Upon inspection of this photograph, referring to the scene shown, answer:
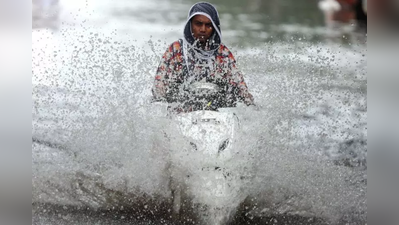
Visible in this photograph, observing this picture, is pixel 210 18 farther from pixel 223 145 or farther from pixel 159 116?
pixel 223 145

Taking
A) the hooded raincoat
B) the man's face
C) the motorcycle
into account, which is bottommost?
the motorcycle

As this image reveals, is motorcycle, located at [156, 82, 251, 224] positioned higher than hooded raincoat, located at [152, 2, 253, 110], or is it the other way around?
hooded raincoat, located at [152, 2, 253, 110]

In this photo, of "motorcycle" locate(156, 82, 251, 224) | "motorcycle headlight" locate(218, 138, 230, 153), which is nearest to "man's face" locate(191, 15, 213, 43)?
"motorcycle" locate(156, 82, 251, 224)

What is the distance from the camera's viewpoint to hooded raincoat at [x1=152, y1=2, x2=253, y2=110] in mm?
2936

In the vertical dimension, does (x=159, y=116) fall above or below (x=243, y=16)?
below

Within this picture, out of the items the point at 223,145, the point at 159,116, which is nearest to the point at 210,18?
the point at 159,116

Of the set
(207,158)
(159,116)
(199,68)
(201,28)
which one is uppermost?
(201,28)

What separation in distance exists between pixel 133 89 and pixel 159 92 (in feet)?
0.54

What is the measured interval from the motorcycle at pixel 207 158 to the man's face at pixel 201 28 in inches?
11.7

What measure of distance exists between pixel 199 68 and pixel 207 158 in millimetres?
576

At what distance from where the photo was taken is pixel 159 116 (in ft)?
9.60

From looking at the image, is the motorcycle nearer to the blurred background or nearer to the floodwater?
the floodwater
